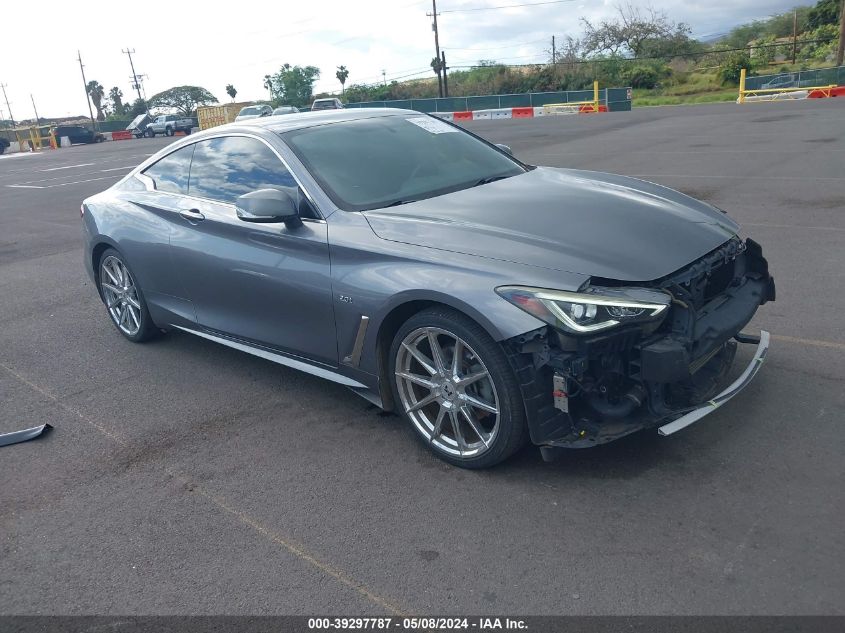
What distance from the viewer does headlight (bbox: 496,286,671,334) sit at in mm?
3240

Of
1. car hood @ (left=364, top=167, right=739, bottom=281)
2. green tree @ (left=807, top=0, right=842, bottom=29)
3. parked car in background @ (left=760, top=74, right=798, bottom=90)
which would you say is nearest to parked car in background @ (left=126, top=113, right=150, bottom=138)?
parked car in background @ (left=760, top=74, right=798, bottom=90)

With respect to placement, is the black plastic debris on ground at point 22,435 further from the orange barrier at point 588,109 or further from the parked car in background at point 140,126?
the parked car in background at point 140,126

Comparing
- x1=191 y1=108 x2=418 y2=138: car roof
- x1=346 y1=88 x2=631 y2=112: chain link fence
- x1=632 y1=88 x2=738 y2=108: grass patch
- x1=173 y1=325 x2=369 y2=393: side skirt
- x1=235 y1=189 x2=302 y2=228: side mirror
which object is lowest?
x1=632 y1=88 x2=738 y2=108: grass patch

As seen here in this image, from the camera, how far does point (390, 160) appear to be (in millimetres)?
4707

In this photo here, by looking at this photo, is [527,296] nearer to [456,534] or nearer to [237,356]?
[456,534]

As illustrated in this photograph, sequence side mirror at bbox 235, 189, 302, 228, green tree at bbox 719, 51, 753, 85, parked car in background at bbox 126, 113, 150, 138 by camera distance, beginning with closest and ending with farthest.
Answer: side mirror at bbox 235, 189, 302, 228 → green tree at bbox 719, 51, 753, 85 → parked car in background at bbox 126, 113, 150, 138

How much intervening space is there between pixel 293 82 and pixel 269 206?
89.2 meters

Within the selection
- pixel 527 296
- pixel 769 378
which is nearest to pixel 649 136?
pixel 769 378

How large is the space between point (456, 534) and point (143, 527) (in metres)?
1.47

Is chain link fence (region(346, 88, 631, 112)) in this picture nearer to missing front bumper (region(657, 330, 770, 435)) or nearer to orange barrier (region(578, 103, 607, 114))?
orange barrier (region(578, 103, 607, 114))

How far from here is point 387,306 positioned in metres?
3.85

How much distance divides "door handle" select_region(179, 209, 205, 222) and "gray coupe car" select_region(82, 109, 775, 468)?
17 millimetres

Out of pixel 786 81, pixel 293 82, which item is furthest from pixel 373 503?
pixel 293 82

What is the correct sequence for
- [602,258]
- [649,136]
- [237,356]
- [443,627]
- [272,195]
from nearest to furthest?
1. [443,627]
2. [602,258]
3. [272,195]
4. [237,356]
5. [649,136]
